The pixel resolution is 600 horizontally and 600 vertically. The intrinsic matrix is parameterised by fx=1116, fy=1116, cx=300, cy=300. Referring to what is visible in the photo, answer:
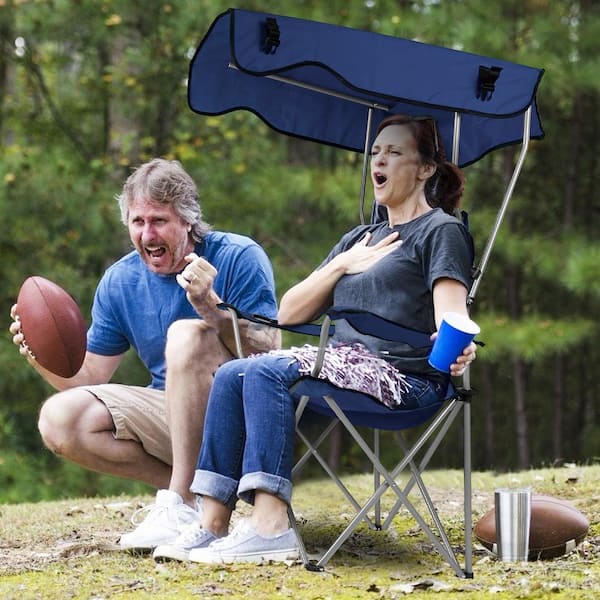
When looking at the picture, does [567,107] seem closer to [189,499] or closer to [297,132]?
[297,132]

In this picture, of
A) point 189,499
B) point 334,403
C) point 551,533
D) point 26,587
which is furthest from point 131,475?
point 551,533

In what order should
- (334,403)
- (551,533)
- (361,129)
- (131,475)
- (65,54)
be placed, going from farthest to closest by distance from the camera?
(65,54), (361,129), (131,475), (551,533), (334,403)

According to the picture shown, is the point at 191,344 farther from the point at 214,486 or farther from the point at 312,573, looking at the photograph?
the point at 312,573

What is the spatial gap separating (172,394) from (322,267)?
0.53 metres

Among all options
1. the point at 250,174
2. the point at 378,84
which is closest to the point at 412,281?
the point at 378,84

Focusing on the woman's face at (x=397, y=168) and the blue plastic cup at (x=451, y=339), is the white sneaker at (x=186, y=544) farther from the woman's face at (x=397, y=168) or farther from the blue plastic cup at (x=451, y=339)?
the woman's face at (x=397, y=168)

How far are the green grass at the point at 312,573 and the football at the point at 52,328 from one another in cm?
53

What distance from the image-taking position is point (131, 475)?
342cm

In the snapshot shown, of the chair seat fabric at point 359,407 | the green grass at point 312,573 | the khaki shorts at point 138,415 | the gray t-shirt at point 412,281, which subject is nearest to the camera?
the green grass at point 312,573

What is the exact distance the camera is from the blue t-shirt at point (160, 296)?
326cm

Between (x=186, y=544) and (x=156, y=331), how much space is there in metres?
0.77

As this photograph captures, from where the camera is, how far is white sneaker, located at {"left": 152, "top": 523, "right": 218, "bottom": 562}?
9.14 feet

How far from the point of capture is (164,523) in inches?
117

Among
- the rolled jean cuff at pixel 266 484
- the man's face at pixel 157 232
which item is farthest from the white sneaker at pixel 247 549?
the man's face at pixel 157 232
